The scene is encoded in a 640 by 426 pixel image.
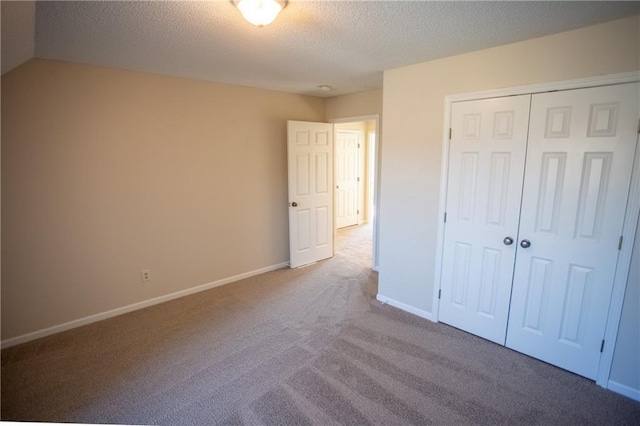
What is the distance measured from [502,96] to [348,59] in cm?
124

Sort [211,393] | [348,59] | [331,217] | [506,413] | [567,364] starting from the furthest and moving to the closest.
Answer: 1. [331,217]
2. [348,59]
3. [567,364]
4. [211,393]
5. [506,413]

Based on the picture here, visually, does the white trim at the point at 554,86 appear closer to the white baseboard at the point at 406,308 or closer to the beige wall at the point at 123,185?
the white baseboard at the point at 406,308

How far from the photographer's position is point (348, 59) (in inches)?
105

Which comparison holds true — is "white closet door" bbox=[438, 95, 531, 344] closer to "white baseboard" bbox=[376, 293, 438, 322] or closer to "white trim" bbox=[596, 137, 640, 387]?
"white baseboard" bbox=[376, 293, 438, 322]

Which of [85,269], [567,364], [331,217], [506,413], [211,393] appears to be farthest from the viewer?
[331,217]

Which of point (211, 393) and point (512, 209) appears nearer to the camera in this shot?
point (211, 393)

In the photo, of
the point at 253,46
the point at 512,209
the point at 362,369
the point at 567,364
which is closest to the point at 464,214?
the point at 512,209

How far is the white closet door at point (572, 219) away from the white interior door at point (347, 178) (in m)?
4.37

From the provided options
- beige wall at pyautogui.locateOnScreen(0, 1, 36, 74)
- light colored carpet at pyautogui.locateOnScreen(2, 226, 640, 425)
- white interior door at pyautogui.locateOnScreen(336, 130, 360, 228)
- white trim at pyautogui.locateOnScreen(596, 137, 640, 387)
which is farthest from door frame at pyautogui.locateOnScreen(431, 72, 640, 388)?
white interior door at pyautogui.locateOnScreen(336, 130, 360, 228)

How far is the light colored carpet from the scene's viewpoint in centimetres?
193

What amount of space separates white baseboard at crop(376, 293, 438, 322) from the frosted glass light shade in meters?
2.74

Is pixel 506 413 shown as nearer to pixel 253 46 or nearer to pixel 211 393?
pixel 211 393

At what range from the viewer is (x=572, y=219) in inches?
85.8

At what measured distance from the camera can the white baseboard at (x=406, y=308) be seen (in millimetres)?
3023
